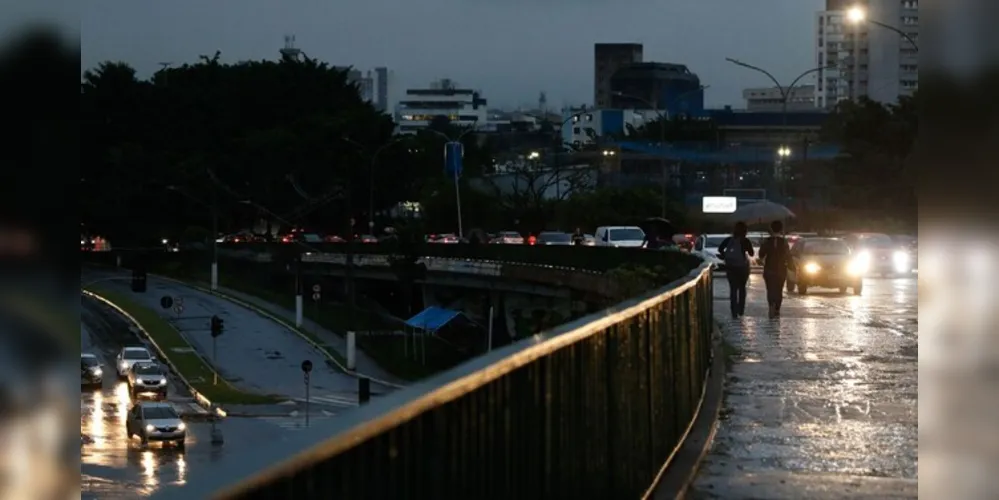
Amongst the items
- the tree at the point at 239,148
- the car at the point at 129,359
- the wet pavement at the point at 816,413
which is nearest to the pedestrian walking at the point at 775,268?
the wet pavement at the point at 816,413

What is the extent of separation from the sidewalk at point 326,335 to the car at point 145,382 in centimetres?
1018

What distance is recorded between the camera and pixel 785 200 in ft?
319

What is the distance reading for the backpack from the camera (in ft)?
87.1

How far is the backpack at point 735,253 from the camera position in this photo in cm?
2656

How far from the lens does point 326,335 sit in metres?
83.1

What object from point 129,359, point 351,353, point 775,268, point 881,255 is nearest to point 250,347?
point 351,353

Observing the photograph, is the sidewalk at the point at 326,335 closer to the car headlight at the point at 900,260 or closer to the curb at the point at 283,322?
the curb at the point at 283,322

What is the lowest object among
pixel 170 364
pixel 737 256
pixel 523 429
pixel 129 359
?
pixel 170 364

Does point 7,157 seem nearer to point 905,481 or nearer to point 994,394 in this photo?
point 994,394

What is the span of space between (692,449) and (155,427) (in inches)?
1112

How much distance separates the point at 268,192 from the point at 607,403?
108997 mm

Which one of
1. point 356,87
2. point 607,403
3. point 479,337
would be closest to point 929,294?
point 607,403

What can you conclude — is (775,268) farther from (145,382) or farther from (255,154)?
(255,154)

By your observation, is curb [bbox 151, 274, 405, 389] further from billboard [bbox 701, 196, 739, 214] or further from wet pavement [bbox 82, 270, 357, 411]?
billboard [bbox 701, 196, 739, 214]
